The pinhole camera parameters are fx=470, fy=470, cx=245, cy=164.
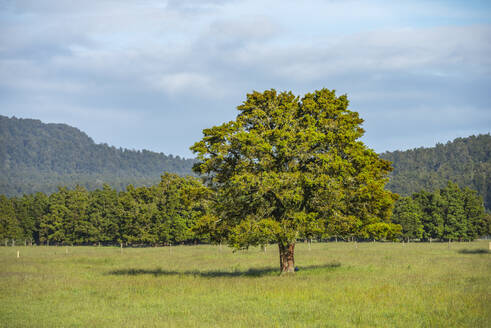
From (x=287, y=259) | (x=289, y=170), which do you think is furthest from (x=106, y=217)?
(x=289, y=170)

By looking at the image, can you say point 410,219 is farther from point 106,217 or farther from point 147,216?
point 106,217

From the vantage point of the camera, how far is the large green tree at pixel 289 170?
93.1 ft

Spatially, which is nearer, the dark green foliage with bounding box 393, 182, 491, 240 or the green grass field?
the green grass field

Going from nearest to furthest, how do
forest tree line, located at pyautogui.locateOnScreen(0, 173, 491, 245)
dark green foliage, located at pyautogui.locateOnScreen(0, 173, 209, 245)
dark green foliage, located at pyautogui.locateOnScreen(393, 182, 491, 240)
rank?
dark green foliage, located at pyautogui.locateOnScreen(0, 173, 209, 245), forest tree line, located at pyautogui.locateOnScreen(0, 173, 491, 245), dark green foliage, located at pyautogui.locateOnScreen(393, 182, 491, 240)

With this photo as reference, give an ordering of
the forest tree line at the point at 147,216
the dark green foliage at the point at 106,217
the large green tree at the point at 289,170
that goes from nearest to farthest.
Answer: the large green tree at the point at 289,170 < the dark green foliage at the point at 106,217 < the forest tree line at the point at 147,216

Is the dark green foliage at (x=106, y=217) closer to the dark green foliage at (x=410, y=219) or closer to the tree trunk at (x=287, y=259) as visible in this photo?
the dark green foliage at (x=410, y=219)

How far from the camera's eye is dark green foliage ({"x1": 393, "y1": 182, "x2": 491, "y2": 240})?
8981 cm

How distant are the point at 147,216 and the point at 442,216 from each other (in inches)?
2279

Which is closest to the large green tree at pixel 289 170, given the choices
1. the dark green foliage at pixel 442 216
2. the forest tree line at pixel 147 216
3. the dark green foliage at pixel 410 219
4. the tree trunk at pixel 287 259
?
the tree trunk at pixel 287 259

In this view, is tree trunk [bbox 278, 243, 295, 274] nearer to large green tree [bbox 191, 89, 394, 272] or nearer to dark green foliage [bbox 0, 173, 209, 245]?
large green tree [bbox 191, 89, 394, 272]

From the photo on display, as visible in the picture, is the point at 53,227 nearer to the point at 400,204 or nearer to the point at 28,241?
the point at 28,241

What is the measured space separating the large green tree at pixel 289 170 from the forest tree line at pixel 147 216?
5082cm

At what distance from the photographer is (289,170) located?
29891 mm

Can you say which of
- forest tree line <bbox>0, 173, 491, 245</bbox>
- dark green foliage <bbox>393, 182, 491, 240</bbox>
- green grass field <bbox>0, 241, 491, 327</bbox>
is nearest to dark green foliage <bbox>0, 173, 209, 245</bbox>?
forest tree line <bbox>0, 173, 491, 245</bbox>
